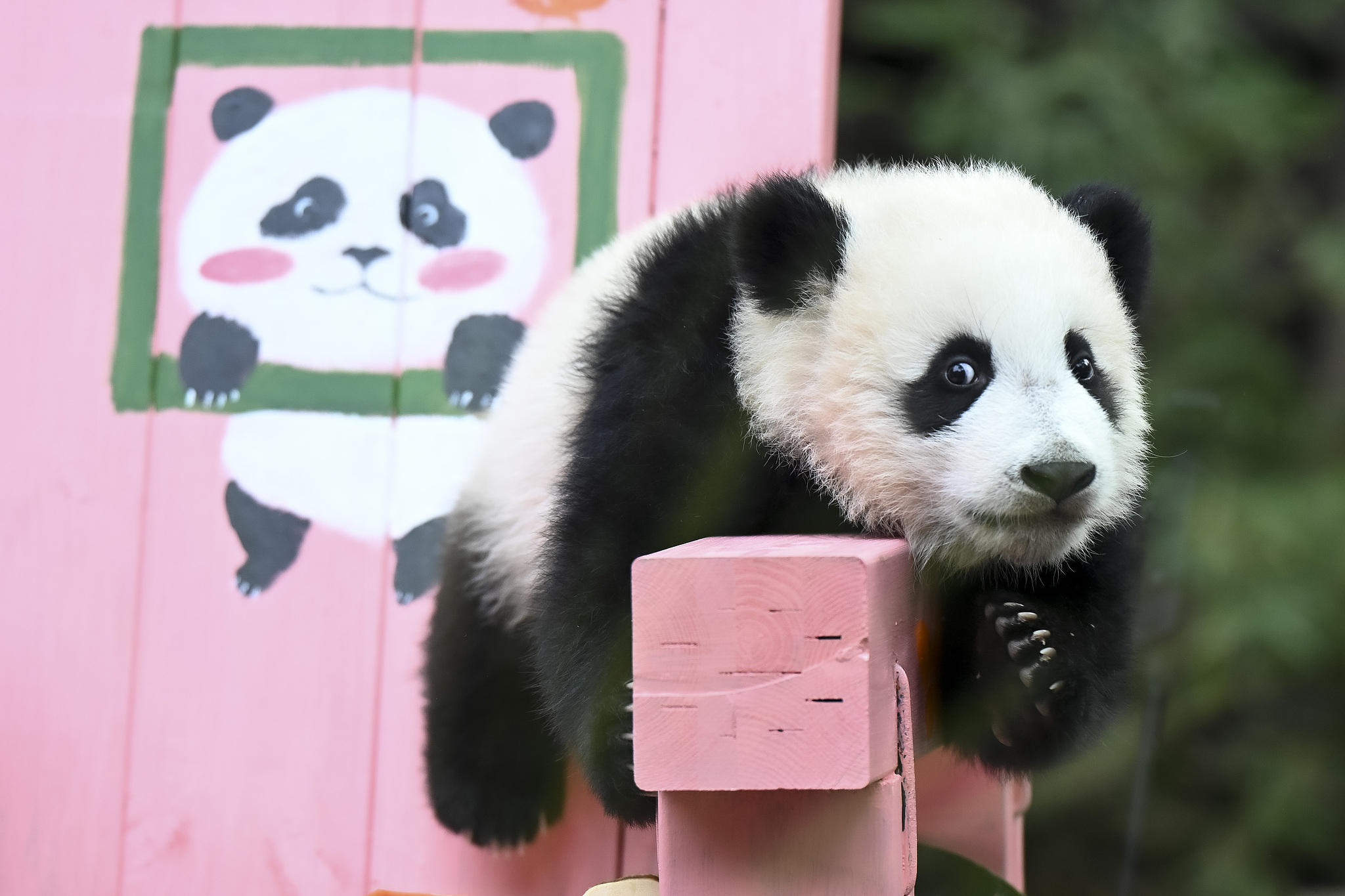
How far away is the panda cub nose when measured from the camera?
126 centimetres

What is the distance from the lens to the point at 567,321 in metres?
1.90

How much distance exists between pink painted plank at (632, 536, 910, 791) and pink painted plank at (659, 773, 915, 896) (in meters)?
0.06

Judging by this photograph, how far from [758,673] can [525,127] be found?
1466mm

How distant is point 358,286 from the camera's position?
2.18m

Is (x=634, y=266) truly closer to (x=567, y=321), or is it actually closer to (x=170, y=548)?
(x=567, y=321)

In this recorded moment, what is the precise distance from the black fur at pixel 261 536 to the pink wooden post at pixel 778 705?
126cm

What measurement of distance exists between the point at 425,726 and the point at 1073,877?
7.73ft

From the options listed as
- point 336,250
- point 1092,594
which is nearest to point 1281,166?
point 1092,594

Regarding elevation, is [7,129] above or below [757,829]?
above

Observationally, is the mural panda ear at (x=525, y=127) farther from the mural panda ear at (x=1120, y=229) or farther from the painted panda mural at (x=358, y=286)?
the mural panda ear at (x=1120, y=229)

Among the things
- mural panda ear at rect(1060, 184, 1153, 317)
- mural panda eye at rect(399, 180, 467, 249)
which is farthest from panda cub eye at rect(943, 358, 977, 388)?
mural panda eye at rect(399, 180, 467, 249)

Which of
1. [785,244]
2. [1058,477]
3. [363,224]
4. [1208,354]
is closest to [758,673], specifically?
[1058,477]

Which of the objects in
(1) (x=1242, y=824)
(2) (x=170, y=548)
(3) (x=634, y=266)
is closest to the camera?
(3) (x=634, y=266)

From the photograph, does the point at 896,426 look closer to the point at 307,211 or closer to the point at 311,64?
the point at 307,211
